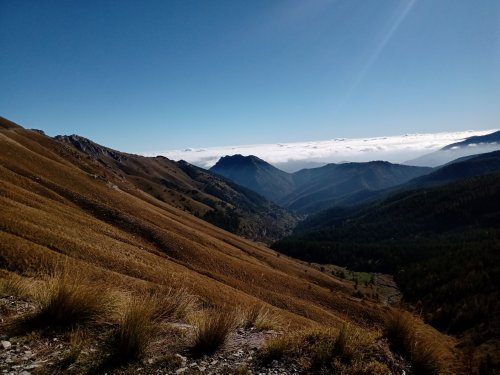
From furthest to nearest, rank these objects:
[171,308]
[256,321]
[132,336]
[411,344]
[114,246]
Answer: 1. [114,246]
2. [256,321]
3. [171,308]
4. [411,344]
5. [132,336]

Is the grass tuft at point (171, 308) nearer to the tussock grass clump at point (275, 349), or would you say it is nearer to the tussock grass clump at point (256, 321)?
the tussock grass clump at point (256, 321)

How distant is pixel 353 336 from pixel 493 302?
103879 mm

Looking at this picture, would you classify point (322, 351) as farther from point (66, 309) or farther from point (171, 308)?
point (66, 309)

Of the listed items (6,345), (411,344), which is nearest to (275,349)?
(411,344)

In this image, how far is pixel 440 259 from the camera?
161 metres

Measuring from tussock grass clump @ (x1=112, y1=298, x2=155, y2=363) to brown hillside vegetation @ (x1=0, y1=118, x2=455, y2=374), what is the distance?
422cm

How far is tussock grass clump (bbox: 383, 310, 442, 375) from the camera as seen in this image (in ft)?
27.0

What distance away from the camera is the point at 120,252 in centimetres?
3547

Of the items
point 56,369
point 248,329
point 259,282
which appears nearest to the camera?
point 56,369

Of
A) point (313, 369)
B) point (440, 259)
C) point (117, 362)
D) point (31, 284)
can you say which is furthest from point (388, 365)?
point (440, 259)

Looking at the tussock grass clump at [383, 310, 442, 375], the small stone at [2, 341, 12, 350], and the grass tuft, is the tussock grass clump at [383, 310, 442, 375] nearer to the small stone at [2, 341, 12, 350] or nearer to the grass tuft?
the grass tuft

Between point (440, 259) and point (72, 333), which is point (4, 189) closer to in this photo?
point (72, 333)

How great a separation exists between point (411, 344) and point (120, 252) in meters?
32.6

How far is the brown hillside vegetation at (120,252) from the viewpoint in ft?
81.1
